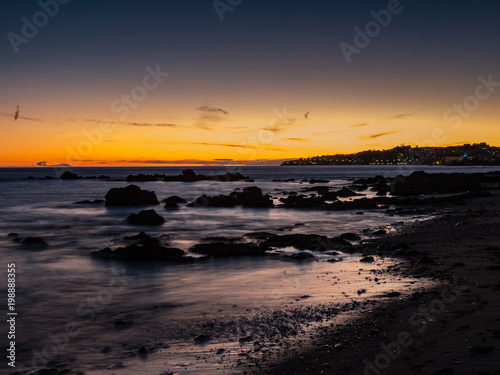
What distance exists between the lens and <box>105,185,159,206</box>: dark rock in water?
149 feet

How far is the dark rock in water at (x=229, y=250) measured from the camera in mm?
16781

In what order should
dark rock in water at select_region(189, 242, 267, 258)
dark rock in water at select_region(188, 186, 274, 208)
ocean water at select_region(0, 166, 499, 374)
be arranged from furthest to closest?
dark rock in water at select_region(188, 186, 274, 208), dark rock in water at select_region(189, 242, 267, 258), ocean water at select_region(0, 166, 499, 374)

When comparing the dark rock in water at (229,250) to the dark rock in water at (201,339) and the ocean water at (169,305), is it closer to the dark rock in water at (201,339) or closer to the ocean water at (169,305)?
the ocean water at (169,305)

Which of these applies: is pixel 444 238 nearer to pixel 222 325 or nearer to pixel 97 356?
pixel 222 325

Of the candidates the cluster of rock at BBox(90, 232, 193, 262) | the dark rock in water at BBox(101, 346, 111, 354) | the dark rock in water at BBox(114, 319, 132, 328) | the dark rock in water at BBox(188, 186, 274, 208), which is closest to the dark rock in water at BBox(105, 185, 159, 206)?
the dark rock in water at BBox(188, 186, 274, 208)

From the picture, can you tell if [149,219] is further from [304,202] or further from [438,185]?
[438,185]

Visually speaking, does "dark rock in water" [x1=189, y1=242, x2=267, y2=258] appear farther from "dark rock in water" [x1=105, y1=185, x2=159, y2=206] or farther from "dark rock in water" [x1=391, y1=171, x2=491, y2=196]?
"dark rock in water" [x1=391, y1=171, x2=491, y2=196]

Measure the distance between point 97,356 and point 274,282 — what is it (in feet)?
19.8

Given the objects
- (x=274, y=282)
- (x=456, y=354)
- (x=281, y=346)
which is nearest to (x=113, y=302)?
(x=274, y=282)

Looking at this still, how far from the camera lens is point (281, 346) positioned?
275 inches

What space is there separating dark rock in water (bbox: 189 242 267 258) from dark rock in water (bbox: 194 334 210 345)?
8852mm

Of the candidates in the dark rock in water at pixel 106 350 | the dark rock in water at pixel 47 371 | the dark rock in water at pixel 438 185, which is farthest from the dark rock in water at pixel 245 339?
the dark rock in water at pixel 438 185

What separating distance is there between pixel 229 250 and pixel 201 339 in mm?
9375

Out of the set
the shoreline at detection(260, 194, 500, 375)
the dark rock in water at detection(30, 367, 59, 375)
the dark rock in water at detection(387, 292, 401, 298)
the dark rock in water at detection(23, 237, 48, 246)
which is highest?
the shoreline at detection(260, 194, 500, 375)
